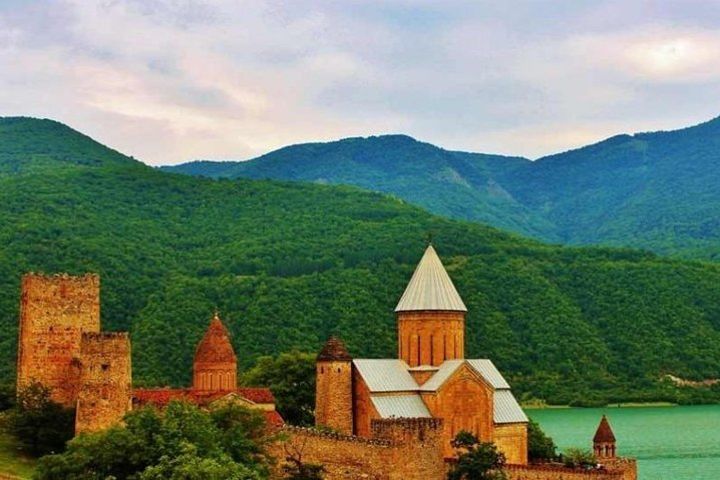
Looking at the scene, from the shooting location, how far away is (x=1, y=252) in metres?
75.7

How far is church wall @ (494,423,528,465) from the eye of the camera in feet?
124

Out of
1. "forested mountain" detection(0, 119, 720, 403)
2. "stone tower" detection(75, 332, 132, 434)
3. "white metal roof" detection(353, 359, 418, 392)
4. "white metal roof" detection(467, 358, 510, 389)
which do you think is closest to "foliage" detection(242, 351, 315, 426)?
"white metal roof" detection(353, 359, 418, 392)

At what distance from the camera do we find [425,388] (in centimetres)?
3744

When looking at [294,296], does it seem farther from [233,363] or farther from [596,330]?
[233,363]

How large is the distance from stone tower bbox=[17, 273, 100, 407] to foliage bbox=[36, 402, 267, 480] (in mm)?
4299

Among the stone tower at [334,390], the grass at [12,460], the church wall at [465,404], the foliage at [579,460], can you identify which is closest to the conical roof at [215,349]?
the stone tower at [334,390]

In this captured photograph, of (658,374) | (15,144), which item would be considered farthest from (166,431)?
(15,144)

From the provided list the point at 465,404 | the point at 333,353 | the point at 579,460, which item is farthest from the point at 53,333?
the point at 579,460

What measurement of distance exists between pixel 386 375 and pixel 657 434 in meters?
31.8

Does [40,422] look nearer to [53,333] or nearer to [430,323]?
[53,333]

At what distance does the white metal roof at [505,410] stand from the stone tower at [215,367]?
841 centimetres

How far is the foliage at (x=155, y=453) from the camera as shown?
89.6ft

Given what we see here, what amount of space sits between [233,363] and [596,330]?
2405 inches

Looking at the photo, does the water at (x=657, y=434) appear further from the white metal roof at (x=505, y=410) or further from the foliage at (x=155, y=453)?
the foliage at (x=155, y=453)
